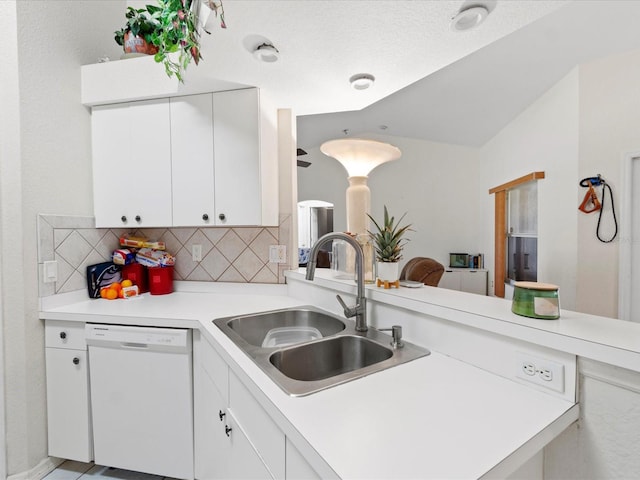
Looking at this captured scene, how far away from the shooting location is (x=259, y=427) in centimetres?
79

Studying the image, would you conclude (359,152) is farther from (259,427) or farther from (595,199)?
(595,199)

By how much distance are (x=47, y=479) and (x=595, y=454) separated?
7.76 feet

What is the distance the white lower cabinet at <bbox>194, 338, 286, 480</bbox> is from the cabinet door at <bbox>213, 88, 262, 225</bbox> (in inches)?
28.5

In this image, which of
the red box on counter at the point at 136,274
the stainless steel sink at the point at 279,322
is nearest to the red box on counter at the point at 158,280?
the red box on counter at the point at 136,274

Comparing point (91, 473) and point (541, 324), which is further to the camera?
point (91, 473)

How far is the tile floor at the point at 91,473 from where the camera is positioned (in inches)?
60.9

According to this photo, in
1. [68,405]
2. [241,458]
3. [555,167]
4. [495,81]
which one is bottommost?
[68,405]

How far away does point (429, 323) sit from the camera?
1.06 m

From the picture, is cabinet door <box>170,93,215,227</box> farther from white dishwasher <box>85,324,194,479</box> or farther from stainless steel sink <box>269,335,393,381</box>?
stainless steel sink <box>269,335,393,381</box>

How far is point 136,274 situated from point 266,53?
5.22 ft

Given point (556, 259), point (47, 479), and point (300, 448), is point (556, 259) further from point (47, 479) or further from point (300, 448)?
point (47, 479)

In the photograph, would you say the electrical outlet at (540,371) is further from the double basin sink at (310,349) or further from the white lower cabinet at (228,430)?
the white lower cabinet at (228,430)

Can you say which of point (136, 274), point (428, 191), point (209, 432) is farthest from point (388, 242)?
point (428, 191)

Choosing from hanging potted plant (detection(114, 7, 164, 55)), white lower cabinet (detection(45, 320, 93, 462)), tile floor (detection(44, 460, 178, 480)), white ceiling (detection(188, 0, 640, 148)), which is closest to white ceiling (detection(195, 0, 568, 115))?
white ceiling (detection(188, 0, 640, 148))
